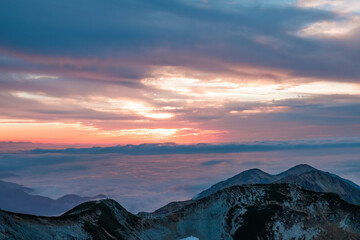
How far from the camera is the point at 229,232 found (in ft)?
550

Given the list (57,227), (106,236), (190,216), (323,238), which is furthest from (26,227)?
(323,238)

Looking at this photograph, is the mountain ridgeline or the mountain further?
the mountain ridgeline

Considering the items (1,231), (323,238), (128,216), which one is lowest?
(323,238)

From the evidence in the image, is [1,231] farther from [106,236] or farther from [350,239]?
[350,239]

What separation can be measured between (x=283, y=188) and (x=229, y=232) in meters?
44.2

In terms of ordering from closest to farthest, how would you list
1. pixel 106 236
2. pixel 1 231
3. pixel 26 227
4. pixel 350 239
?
pixel 1 231 → pixel 26 227 → pixel 106 236 → pixel 350 239

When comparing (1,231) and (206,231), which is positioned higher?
(1,231)

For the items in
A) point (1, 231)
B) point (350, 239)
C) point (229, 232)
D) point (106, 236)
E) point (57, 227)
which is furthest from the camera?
point (229, 232)

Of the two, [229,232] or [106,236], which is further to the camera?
[229,232]

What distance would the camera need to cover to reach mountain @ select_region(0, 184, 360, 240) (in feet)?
486

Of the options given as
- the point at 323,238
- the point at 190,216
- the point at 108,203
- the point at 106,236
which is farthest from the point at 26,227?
the point at 323,238

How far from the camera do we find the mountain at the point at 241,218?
14812 cm

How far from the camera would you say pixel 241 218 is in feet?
555

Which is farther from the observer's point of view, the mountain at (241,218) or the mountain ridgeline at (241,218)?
the mountain ridgeline at (241,218)
